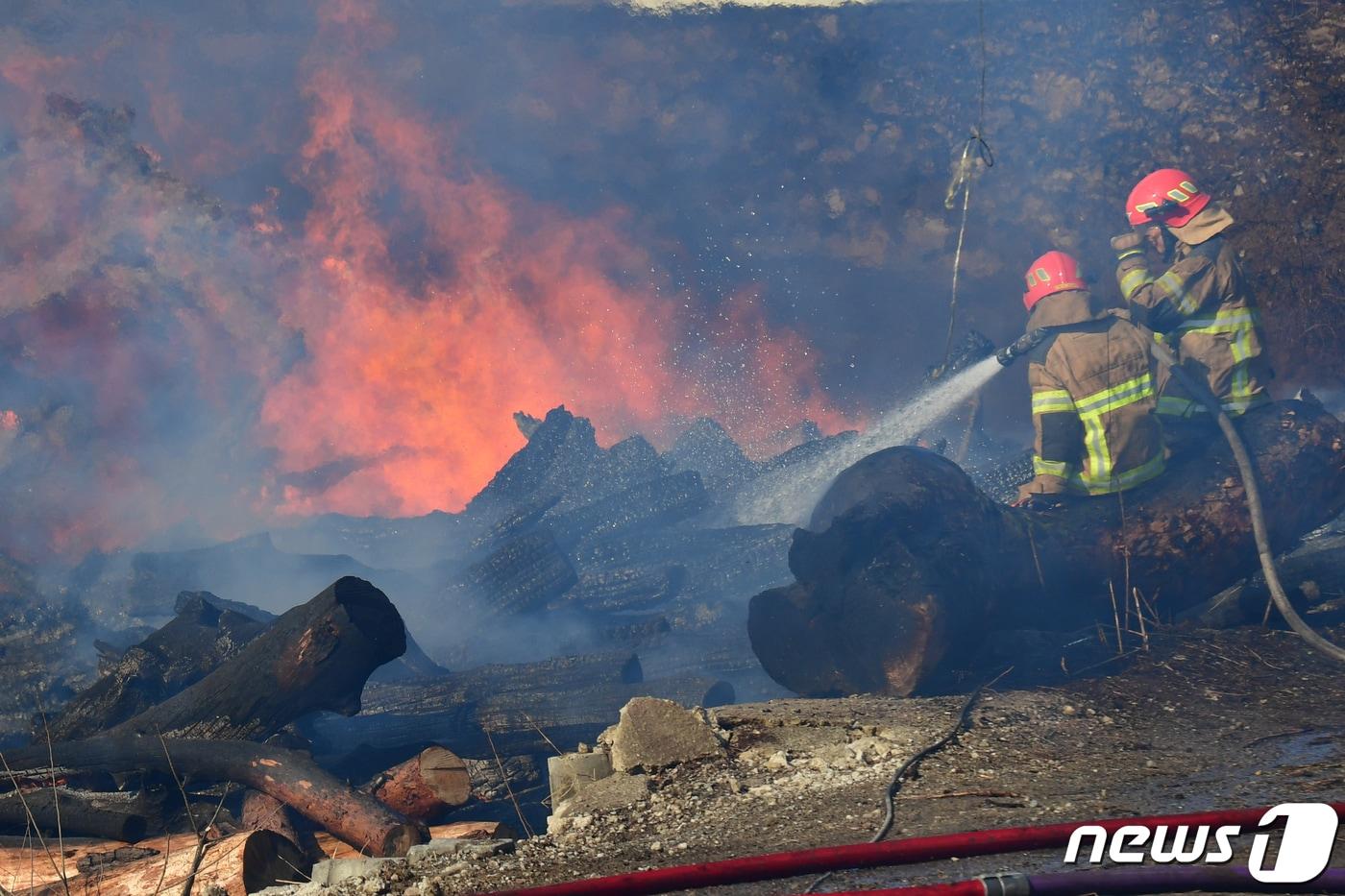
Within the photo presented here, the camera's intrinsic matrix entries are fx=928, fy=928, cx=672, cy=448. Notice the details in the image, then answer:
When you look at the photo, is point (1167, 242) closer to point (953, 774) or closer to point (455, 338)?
point (953, 774)

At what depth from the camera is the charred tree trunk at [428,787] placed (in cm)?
524

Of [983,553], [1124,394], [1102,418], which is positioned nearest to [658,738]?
[983,553]

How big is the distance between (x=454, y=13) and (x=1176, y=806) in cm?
1392

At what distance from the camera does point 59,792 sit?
5.42 meters

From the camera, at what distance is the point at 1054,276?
759 cm

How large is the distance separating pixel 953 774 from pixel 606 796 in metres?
1.49

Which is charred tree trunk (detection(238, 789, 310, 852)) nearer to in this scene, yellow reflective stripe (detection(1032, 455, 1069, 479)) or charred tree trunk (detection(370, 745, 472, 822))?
charred tree trunk (detection(370, 745, 472, 822))

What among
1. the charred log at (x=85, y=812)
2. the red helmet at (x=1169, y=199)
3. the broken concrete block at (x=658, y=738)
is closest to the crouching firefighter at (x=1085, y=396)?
the red helmet at (x=1169, y=199)

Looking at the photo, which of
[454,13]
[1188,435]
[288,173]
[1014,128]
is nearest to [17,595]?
[288,173]

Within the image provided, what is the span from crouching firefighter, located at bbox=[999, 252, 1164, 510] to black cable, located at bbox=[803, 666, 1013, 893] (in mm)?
2657

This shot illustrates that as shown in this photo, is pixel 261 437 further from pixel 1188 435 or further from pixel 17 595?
pixel 1188 435

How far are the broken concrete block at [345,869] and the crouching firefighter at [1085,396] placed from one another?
579cm

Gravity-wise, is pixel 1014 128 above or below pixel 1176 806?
above

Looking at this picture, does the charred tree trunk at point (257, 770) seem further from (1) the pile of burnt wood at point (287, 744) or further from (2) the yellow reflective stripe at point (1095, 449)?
(2) the yellow reflective stripe at point (1095, 449)
